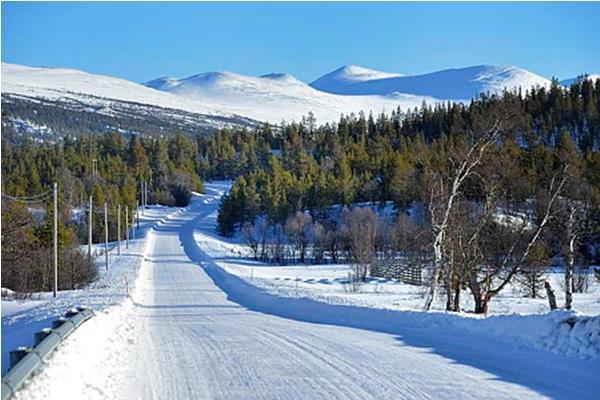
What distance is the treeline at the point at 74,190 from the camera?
171 ft

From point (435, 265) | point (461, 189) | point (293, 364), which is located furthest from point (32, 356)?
point (461, 189)

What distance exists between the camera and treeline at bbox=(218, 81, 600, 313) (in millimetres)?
26859

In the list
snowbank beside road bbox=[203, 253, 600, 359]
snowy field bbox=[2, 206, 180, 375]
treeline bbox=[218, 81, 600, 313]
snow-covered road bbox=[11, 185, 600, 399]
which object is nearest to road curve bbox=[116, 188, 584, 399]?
snow-covered road bbox=[11, 185, 600, 399]

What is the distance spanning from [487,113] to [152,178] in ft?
418

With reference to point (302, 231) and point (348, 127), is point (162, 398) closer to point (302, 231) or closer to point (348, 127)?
point (302, 231)

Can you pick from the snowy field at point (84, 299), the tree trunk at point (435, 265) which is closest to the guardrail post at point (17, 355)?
the snowy field at point (84, 299)

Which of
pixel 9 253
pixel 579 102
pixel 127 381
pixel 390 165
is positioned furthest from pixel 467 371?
pixel 579 102

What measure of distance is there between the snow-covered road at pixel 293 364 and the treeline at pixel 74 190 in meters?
36.0

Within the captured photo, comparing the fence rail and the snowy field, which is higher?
the snowy field

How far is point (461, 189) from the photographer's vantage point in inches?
1264

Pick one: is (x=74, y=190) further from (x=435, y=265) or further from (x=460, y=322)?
(x=460, y=322)

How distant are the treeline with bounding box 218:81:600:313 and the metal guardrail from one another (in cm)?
1666

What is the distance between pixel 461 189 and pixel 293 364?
2195cm

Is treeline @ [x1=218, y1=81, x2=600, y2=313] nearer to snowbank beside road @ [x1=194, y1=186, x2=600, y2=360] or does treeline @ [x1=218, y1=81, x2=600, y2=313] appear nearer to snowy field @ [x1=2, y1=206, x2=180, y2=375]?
snowbank beside road @ [x1=194, y1=186, x2=600, y2=360]
